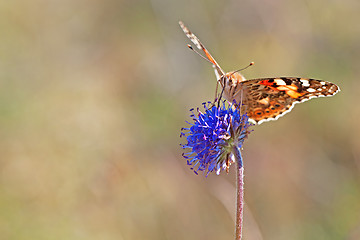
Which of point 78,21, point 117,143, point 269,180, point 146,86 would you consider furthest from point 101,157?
point 78,21

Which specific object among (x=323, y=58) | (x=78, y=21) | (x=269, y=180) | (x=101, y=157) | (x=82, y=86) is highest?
(x=78, y=21)

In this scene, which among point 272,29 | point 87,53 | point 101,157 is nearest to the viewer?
point 101,157

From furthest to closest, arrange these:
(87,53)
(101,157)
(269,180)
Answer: (87,53) → (101,157) → (269,180)

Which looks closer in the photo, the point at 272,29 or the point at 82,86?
the point at 272,29

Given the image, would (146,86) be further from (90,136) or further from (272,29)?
(272,29)
